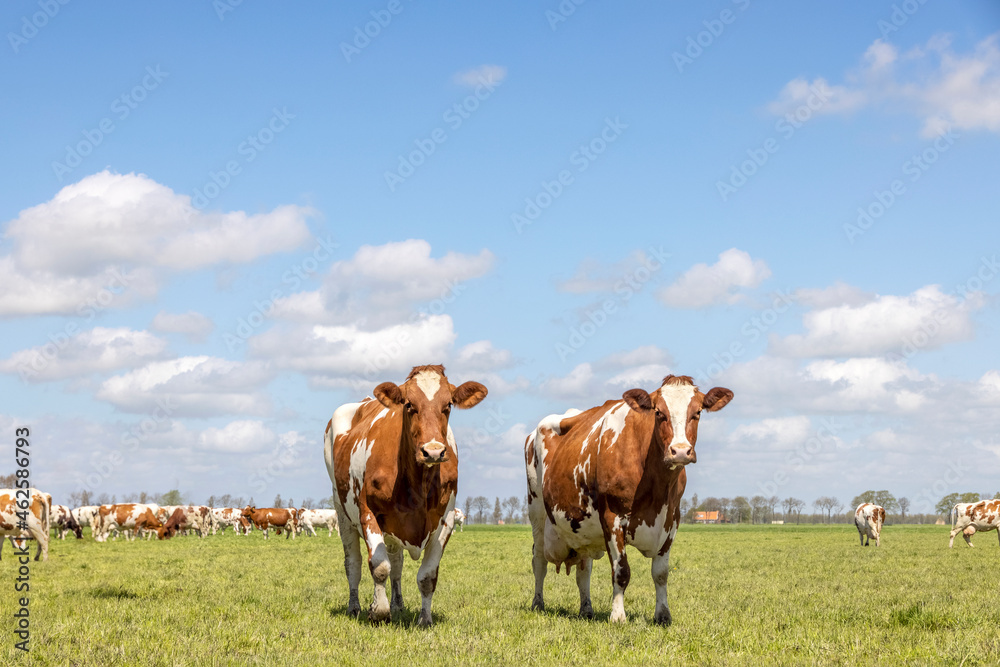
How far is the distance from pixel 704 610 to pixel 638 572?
8869 millimetres

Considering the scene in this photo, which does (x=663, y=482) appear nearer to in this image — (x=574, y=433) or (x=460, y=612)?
(x=574, y=433)

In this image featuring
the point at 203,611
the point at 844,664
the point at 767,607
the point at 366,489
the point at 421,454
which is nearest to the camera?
the point at 844,664

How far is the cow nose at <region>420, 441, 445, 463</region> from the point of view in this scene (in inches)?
374

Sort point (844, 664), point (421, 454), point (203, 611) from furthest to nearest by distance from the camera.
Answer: point (203, 611), point (421, 454), point (844, 664)

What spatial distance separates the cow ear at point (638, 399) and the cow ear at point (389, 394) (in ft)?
9.31

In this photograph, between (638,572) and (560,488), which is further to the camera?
(638,572)

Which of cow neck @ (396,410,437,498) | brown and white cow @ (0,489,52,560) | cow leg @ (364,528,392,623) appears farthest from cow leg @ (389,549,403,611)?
brown and white cow @ (0,489,52,560)

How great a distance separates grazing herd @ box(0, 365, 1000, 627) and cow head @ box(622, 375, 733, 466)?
0.05 feet

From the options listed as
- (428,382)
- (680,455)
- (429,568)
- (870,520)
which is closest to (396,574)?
(429,568)

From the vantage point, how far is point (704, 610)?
1230 centimetres

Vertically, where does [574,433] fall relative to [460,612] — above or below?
above

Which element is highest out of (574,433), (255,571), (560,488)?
(574,433)

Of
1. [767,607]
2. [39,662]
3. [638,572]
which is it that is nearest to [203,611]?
[39,662]

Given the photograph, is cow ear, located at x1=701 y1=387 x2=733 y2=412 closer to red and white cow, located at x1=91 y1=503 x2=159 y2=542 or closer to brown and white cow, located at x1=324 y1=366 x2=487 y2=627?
brown and white cow, located at x1=324 y1=366 x2=487 y2=627
